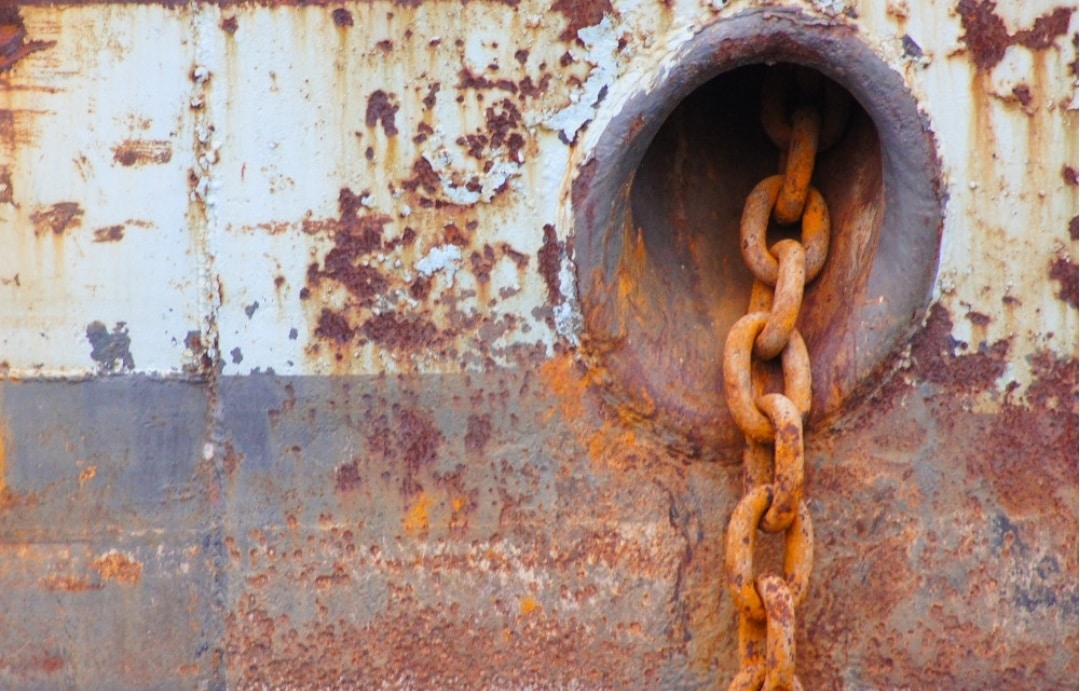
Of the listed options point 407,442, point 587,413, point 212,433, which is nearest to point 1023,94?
point 587,413

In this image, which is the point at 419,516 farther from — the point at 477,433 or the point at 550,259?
the point at 550,259

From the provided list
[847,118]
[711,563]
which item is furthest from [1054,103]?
[711,563]

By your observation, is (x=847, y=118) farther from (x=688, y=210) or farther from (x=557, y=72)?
(x=557, y=72)

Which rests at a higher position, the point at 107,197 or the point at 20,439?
the point at 107,197

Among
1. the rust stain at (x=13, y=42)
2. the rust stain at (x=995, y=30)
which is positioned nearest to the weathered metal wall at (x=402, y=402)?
the rust stain at (x=13, y=42)

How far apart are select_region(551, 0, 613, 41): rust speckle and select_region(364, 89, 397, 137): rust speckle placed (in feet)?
0.93

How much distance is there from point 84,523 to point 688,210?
1114 millimetres

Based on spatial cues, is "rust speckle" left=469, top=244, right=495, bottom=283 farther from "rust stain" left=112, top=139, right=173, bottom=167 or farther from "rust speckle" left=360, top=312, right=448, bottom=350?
"rust stain" left=112, top=139, right=173, bottom=167

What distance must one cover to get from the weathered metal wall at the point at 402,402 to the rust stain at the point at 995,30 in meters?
0.12

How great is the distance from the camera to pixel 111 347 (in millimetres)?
1805

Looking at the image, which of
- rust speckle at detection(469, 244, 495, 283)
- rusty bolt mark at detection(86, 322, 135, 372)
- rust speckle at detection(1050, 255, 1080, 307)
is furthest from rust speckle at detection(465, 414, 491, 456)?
rust speckle at detection(1050, 255, 1080, 307)

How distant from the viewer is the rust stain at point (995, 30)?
1739 mm

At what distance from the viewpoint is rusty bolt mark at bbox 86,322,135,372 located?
5.92ft

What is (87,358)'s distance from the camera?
1.81m
